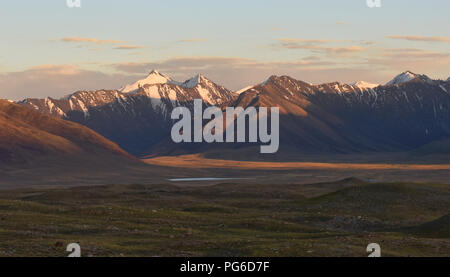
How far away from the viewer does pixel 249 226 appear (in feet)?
204

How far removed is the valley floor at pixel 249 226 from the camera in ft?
142

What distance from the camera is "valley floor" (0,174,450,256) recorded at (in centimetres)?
4316

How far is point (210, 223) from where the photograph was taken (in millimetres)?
64812

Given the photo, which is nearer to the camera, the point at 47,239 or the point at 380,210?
the point at 47,239

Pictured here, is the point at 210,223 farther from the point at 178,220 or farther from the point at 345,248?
the point at 345,248

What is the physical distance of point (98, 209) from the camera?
70812 mm
